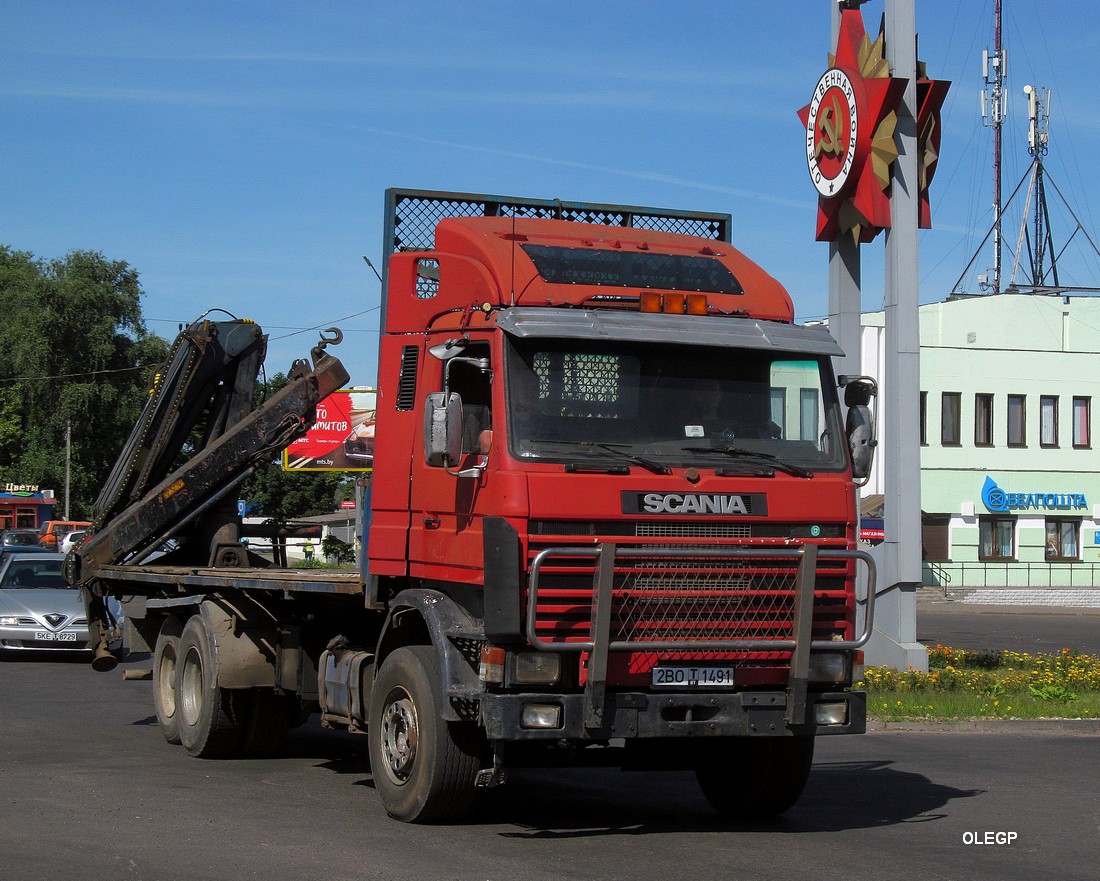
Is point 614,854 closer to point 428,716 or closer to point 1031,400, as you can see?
point 428,716

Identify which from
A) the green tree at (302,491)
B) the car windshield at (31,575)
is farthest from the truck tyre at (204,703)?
the green tree at (302,491)

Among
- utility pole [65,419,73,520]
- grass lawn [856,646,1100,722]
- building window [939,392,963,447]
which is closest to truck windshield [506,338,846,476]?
grass lawn [856,646,1100,722]

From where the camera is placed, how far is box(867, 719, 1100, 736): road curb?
1454cm

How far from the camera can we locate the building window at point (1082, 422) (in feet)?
187

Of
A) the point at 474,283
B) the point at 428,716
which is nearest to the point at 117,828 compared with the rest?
the point at 428,716

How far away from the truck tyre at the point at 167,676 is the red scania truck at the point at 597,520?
2903mm

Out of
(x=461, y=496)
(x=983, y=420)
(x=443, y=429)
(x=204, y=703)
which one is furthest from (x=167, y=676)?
(x=983, y=420)

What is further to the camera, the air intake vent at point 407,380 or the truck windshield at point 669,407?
the air intake vent at point 407,380

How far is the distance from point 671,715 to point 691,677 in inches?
9.7

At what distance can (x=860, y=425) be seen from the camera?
8.95 meters

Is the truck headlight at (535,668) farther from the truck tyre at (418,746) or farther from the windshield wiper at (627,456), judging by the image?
the windshield wiper at (627,456)

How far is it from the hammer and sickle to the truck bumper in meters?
11.6

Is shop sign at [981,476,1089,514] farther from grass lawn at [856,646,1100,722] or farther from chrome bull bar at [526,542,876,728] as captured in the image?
chrome bull bar at [526,542,876,728]

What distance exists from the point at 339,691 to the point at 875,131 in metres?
11.3
